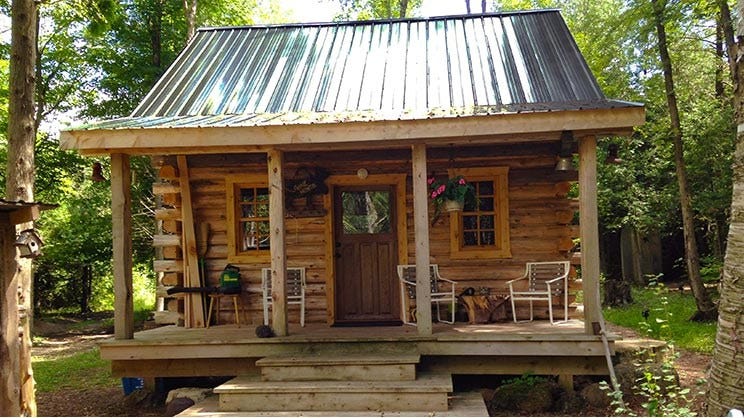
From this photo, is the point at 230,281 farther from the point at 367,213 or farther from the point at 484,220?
the point at 484,220

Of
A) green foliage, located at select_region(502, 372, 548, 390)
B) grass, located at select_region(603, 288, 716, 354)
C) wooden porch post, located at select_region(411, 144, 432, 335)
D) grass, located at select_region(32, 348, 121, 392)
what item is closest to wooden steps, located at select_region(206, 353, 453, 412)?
wooden porch post, located at select_region(411, 144, 432, 335)

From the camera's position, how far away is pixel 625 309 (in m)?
14.0

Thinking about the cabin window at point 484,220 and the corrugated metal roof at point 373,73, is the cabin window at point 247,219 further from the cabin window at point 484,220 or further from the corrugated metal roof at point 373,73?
the cabin window at point 484,220

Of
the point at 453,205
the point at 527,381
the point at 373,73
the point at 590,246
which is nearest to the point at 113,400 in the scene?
the point at 453,205

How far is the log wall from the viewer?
8156mm

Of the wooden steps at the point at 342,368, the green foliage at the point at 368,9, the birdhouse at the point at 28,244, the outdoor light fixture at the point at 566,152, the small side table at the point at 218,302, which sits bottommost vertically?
the wooden steps at the point at 342,368

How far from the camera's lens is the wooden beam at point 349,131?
19.7ft

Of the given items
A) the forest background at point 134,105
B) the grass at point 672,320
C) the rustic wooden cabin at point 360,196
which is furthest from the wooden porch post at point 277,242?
the forest background at point 134,105

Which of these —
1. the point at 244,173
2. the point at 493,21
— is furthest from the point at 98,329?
the point at 493,21

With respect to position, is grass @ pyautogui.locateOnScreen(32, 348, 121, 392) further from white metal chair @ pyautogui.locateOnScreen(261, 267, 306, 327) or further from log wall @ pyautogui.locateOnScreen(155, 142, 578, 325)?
white metal chair @ pyautogui.locateOnScreen(261, 267, 306, 327)

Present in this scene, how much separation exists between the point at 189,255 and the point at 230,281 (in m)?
0.76

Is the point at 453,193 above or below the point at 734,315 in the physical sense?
above

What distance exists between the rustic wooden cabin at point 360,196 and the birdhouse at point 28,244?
5.53 feet

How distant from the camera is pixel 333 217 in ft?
27.6
